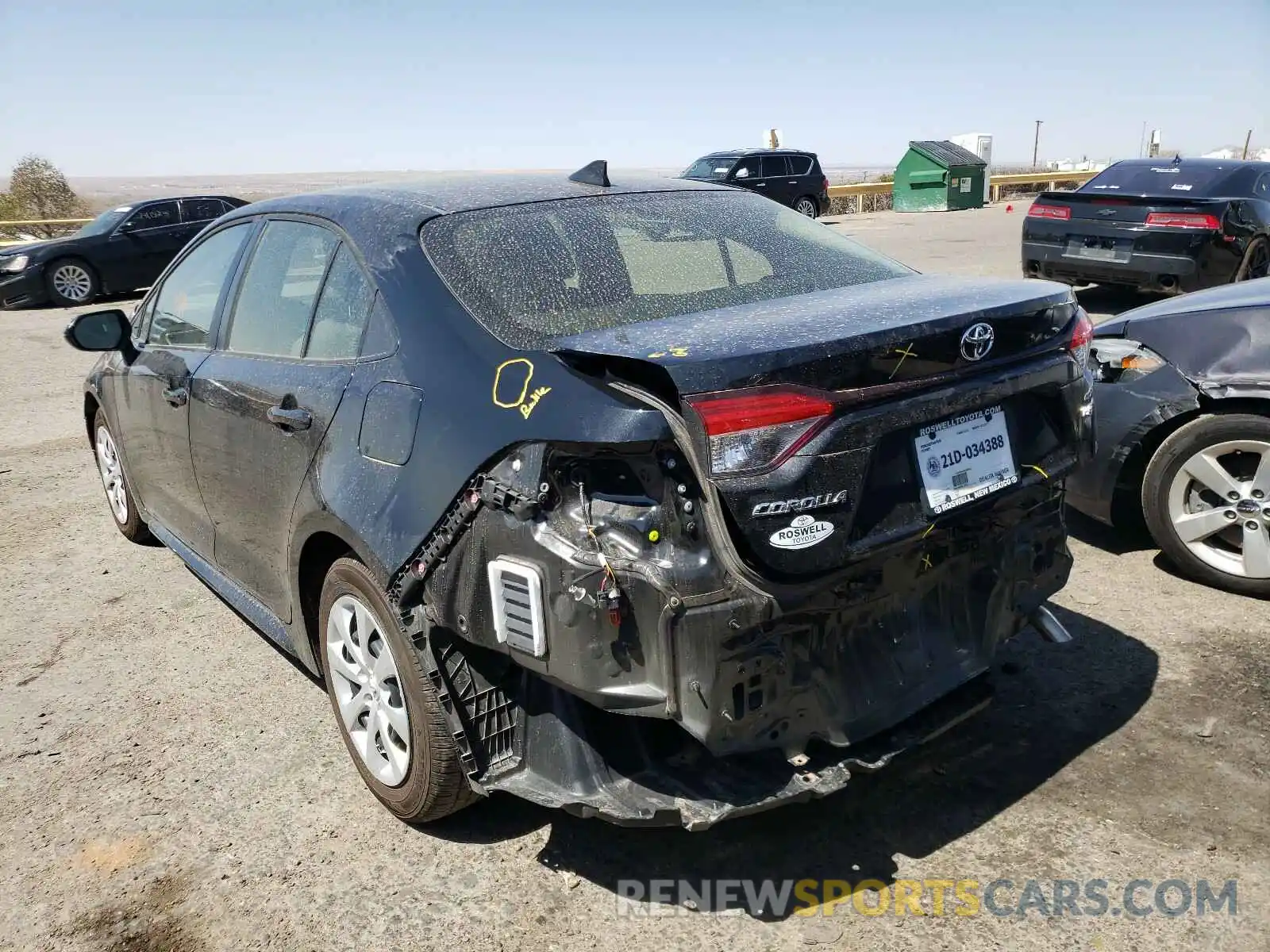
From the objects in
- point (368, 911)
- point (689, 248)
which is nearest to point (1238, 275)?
point (689, 248)

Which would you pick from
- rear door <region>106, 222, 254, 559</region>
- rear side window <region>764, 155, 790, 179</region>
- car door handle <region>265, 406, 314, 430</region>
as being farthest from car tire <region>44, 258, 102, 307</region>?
car door handle <region>265, 406, 314, 430</region>

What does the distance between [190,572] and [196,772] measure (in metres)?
1.91

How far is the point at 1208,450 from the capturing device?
12.9 feet

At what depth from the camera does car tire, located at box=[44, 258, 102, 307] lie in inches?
569

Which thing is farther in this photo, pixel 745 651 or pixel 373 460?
pixel 373 460

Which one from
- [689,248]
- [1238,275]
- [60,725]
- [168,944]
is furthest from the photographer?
[1238,275]

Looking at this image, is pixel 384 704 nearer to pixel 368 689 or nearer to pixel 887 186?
pixel 368 689

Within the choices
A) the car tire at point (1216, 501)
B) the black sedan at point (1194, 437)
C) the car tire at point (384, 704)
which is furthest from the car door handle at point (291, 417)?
the car tire at point (1216, 501)

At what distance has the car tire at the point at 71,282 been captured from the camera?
14.5 m

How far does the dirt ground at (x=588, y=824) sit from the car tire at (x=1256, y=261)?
19.2 feet

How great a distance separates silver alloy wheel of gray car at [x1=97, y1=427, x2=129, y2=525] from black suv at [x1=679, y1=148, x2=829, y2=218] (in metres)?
16.8

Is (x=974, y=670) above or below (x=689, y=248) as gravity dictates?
below

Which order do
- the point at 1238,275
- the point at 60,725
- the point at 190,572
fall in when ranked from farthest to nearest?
the point at 1238,275 < the point at 190,572 < the point at 60,725

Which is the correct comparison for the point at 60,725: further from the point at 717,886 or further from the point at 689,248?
the point at 689,248
